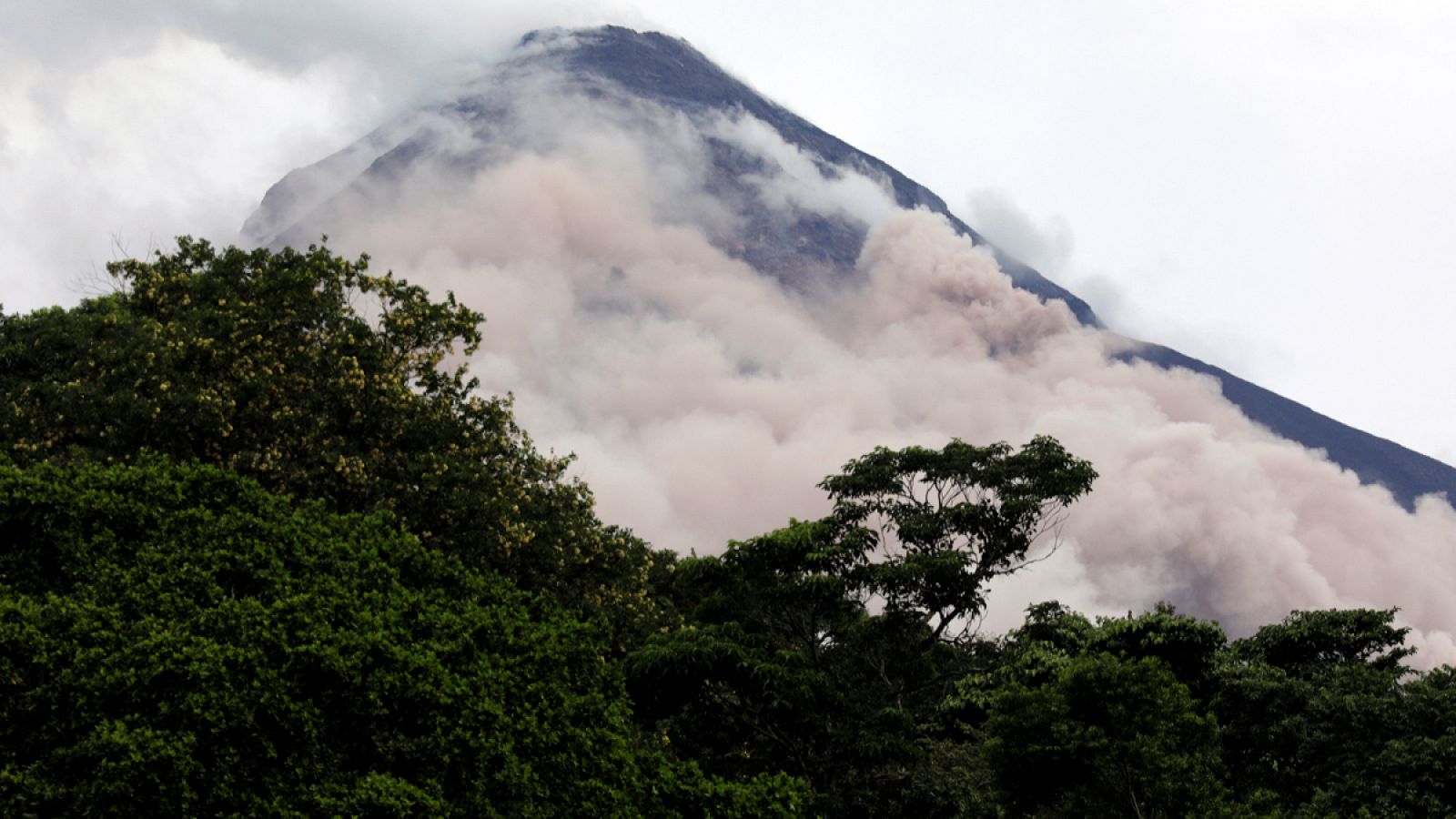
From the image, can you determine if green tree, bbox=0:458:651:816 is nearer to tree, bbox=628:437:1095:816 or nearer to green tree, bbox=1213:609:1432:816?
tree, bbox=628:437:1095:816

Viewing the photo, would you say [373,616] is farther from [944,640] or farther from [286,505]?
[944,640]

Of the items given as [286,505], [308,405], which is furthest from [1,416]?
[286,505]

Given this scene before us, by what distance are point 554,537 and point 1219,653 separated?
14962mm

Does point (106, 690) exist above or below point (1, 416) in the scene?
above

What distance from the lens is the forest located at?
1013 centimetres

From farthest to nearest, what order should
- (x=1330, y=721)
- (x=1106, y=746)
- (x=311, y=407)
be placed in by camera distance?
1. (x=311, y=407)
2. (x=1330, y=721)
3. (x=1106, y=746)

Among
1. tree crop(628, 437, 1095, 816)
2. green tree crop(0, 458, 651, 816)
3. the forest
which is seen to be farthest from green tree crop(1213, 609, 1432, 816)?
green tree crop(0, 458, 651, 816)

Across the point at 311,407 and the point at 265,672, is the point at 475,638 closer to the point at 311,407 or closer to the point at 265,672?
the point at 265,672

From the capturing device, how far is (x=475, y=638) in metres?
12.6

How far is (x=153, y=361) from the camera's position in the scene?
795 inches

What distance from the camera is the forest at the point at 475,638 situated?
10133mm

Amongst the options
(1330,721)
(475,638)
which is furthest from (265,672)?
(1330,721)

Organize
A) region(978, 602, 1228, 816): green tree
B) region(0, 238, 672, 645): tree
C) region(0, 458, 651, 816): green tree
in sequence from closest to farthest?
region(0, 458, 651, 816): green tree
region(978, 602, 1228, 816): green tree
region(0, 238, 672, 645): tree

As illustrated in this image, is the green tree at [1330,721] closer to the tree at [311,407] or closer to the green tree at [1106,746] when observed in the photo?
the green tree at [1106,746]
